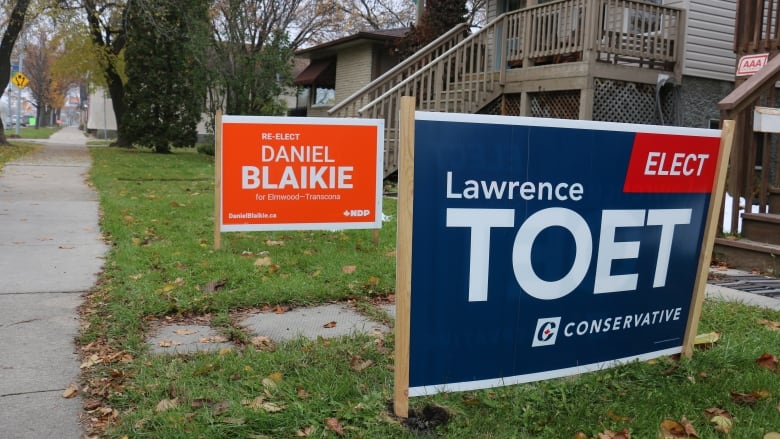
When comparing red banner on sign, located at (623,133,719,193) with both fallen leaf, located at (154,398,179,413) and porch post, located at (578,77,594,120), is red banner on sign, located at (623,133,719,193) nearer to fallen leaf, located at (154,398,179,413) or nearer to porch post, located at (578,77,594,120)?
fallen leaf, located at (154,398,179,413)

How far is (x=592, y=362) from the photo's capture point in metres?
3.45

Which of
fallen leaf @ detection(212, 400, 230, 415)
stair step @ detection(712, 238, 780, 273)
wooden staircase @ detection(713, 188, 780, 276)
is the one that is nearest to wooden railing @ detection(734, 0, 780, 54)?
wooden staircase @ detection(713, 188, 780, 276)

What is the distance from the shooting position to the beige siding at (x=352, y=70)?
A: 24.2 m

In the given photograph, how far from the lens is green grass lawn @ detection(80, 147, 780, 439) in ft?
10.0

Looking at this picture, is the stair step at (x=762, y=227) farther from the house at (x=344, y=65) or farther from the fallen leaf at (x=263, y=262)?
the house at (x=344, y=65)

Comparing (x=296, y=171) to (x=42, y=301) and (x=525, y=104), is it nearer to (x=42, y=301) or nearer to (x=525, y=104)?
(x=42, y=301)

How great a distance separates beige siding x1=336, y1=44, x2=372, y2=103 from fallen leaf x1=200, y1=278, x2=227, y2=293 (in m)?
19.1

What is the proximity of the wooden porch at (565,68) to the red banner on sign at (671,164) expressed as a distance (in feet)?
29.2

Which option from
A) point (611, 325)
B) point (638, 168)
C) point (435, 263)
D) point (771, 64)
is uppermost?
point (771, 64)

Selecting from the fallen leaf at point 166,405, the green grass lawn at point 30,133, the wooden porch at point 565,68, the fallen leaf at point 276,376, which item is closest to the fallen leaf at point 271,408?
the fallen leaf at point 276,376

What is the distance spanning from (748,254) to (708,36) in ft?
26.3

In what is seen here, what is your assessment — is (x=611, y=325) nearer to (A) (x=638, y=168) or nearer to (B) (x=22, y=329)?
(A) (x=638, y=168)

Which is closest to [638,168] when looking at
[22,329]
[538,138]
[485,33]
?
[538,138]

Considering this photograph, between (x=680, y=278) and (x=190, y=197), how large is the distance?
909 centimetres
